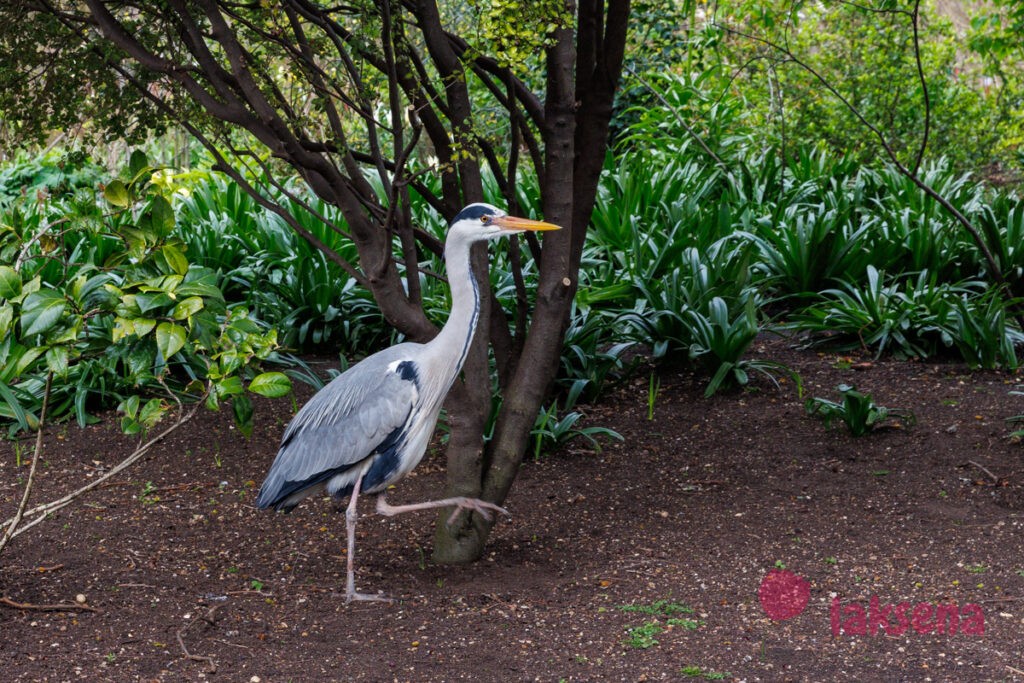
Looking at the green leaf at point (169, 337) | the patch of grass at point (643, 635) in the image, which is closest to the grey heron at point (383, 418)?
the patch of grass at point (643, 635)

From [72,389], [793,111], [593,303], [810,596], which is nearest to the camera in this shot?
[810,596]

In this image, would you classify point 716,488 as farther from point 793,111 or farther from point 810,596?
point 793,111

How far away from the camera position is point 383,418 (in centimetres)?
390

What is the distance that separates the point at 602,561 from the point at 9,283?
2.38 m

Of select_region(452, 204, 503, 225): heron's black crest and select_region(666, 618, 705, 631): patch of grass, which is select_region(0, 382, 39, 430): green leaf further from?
select_region(666, 618, 705, 631): patch of grass

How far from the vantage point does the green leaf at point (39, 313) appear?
130 inches

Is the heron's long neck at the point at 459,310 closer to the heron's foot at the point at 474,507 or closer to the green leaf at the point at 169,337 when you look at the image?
the heron's foot at the point at 474,507

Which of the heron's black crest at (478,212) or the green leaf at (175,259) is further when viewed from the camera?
the heron's black crest at (478,212)

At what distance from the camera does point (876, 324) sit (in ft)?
20.9

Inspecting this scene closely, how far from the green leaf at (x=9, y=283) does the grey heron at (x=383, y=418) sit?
1.15 metres

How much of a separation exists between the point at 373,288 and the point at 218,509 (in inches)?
66.5

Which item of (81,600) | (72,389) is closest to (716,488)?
(81,600)

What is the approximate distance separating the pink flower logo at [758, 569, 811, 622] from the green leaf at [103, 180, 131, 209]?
2.58 m

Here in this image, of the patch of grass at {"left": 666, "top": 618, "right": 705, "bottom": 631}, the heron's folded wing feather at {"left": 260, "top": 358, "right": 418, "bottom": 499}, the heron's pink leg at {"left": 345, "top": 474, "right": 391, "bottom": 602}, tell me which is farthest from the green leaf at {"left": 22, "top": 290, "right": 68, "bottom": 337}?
the patch of grass at {"left": 666, "top": 618, "right": 705, "bottom": 631}
